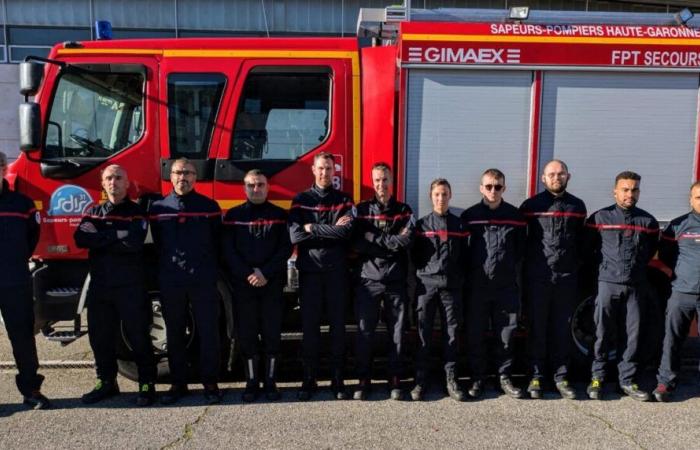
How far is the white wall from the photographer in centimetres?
1087

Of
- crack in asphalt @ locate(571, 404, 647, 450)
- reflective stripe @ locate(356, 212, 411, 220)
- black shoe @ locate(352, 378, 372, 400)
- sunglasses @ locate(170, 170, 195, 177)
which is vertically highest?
sunglasses @ locate(170, 170, 195, 177)

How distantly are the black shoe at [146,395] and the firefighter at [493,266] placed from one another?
7.64 ft

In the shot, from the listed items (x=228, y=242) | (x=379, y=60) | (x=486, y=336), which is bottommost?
(x=486, y=336)

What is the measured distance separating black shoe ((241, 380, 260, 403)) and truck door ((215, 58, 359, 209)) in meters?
1.35

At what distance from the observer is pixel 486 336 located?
4.48 m

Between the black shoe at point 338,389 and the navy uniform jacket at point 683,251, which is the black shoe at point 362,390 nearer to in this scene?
the black shoe at point 338,389

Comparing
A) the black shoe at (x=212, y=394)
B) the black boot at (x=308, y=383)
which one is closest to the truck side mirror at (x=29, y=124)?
the black shoe at (x=212, y=394)

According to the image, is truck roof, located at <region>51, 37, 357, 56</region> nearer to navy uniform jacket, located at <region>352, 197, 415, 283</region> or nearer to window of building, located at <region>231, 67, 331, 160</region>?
window of building, located at <region>231, 67, 331, 160</region>

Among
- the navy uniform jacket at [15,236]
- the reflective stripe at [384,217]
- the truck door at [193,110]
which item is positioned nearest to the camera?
the navy uniform jacket at [15,236]

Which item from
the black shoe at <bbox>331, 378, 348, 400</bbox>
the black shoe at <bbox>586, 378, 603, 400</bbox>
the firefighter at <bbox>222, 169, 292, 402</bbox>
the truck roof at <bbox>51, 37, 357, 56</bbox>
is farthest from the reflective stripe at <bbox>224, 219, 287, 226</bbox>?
the black shoe at <bbox>586, 378, 603, 400</bbox>

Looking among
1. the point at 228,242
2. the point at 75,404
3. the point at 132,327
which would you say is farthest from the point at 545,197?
the point at 75,404

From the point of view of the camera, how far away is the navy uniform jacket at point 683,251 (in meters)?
4.21

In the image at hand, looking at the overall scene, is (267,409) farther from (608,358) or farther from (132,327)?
(608,358)

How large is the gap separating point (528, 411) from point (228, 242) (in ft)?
7.97
